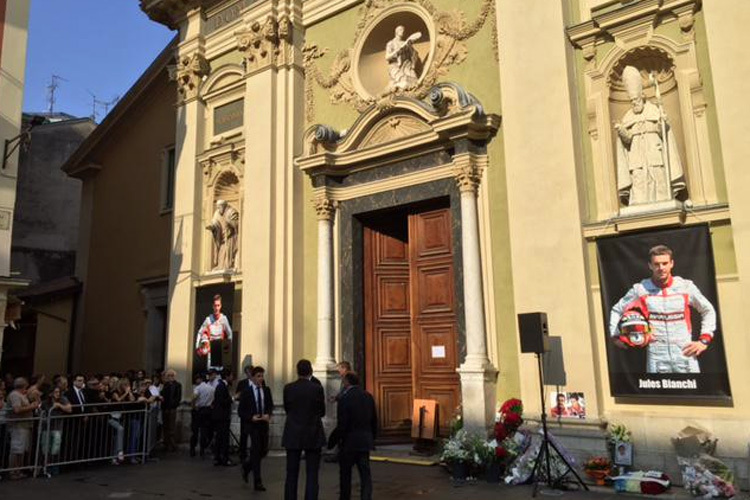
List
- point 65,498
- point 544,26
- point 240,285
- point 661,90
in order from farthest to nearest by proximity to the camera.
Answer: point 240,285
point 544,26
point 661,90
point 65,498

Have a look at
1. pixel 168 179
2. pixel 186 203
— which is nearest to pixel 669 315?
pixel 186 203

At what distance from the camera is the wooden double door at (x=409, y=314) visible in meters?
11.2

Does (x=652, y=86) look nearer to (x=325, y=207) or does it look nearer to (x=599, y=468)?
(x=599, y=468)

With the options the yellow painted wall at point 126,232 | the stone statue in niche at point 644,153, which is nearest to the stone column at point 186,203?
the yellow painted wall at point 126,232

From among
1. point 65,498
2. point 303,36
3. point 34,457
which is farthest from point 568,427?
point 303,36

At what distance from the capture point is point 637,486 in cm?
776

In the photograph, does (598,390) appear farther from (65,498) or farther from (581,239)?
(65,498)

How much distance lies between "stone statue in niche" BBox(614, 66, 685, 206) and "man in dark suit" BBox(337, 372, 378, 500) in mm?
4551

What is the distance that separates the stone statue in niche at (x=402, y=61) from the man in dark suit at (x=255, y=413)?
569cm

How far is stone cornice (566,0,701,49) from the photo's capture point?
28.7 feet

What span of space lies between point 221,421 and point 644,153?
7.76 meters

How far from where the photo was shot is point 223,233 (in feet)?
46.7

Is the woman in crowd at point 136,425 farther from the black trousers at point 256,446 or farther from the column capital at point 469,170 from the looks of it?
the column capital at point 469,170

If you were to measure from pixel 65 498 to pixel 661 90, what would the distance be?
944 cm
